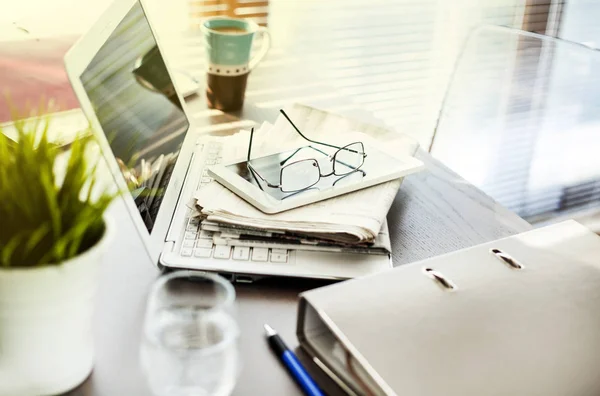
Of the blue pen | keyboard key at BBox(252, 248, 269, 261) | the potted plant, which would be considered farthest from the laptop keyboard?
the potted plant

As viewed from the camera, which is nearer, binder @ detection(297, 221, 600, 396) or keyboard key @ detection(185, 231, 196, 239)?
binder @ detection(297, 221, 600, 396)

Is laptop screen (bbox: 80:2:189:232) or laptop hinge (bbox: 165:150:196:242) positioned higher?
laptop screen (bbox: 80:2:189:232)

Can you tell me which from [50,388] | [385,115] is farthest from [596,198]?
[50,388]

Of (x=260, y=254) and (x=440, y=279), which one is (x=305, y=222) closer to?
(x=260, y=254)

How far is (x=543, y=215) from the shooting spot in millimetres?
1946

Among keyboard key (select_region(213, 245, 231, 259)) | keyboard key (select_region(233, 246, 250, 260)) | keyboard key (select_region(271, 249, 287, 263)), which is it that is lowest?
keyboard key (select_region(271, 249, 287, 263))

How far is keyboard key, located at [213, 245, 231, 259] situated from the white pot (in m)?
0.21

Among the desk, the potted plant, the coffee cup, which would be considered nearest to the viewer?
the potted plant

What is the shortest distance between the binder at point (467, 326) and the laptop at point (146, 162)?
0.11 meters

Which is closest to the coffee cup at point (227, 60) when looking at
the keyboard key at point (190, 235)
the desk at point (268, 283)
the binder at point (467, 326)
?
the desk at point (268, 283)

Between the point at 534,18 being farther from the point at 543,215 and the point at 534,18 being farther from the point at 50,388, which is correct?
the point at 50,388

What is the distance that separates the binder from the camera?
0.62 meters

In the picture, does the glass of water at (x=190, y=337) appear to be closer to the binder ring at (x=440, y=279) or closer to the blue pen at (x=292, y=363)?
the blue pen at (x=292, y=363)

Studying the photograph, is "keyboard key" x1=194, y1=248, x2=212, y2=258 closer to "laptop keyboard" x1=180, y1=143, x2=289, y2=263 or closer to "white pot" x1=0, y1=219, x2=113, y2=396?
"laptop keyboard" x1=180, y1=143, x2=289, y2=263
